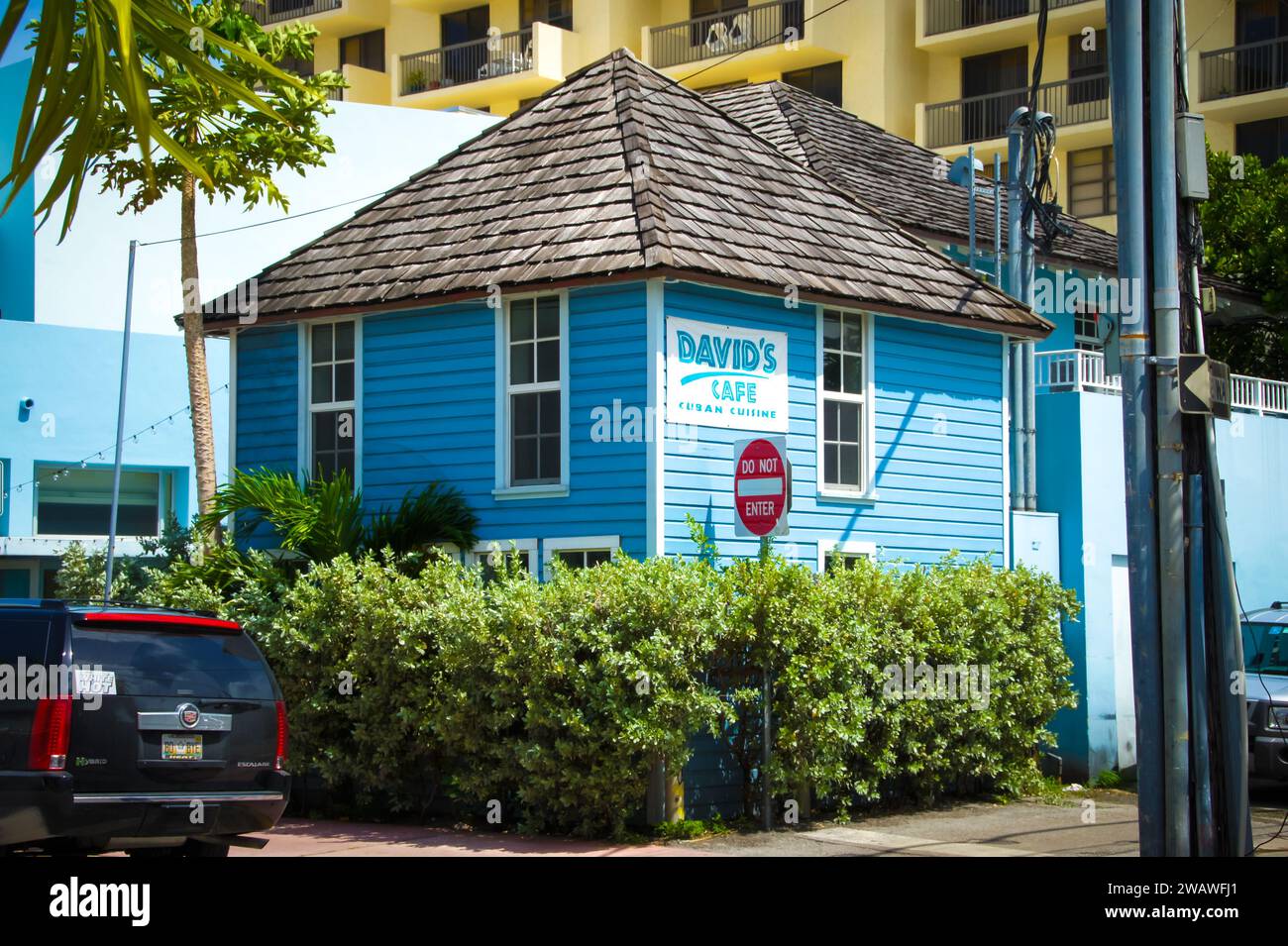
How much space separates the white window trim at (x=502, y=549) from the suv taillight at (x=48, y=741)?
6828 mm

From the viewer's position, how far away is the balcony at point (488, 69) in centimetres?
4331

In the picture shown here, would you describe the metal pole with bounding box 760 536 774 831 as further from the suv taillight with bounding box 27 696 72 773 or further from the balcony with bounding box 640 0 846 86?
the balcony with bounding box 640 0 846 86

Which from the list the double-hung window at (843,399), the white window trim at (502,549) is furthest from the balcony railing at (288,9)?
the white window trim at (502,549)

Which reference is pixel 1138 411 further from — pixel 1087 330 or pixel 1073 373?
pixel 1087 330

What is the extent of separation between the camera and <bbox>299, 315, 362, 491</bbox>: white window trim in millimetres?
Answer: 18188

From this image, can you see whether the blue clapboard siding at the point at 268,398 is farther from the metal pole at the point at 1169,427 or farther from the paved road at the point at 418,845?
the metal pole at the point at 1169,427

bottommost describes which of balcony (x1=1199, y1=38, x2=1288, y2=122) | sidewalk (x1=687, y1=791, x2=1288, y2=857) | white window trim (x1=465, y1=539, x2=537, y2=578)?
sidewalk (x1=687, y1=791, x2=1288, y2=857)

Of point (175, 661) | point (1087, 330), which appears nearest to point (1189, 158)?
point (175, 661)

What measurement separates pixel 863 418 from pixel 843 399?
0.37 m

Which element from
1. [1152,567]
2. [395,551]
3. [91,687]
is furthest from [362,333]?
[1152,567]

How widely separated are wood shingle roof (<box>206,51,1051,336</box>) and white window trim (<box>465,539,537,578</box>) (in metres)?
2.53

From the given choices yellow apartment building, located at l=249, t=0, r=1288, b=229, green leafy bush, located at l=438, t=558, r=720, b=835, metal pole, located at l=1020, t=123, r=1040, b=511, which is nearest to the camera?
green leafy bush, located at l=438, t=558, r=720, b=835

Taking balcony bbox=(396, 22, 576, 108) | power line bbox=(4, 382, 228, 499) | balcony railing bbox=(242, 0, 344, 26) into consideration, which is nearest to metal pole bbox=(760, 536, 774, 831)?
power line bbox=(4, 382, 228, 499)

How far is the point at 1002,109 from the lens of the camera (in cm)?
3956
